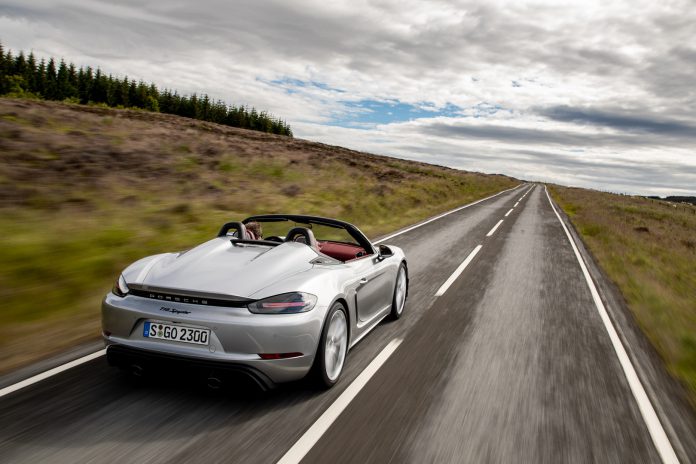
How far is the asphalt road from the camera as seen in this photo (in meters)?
3.16

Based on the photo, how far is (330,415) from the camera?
3.66 meters

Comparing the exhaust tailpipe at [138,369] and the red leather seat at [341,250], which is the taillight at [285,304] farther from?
the red leather seat at [341,250]

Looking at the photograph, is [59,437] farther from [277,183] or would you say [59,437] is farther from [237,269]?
[277,183]

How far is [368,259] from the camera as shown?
5312mm

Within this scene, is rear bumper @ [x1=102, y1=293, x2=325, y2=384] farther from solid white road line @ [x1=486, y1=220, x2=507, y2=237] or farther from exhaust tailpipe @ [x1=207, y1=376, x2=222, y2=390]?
solid white road line @ [x1=486, y1=220, x2=507, y2=237]

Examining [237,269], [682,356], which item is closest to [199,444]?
[237,269]

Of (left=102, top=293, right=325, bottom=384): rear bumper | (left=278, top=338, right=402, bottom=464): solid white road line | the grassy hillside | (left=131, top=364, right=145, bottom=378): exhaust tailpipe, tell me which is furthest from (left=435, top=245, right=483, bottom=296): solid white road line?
(left=131, top=364, right=145, bottom=378): exhaust tailpipe

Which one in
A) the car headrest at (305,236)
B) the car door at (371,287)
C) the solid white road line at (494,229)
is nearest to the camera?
the car headrest at (305,236)

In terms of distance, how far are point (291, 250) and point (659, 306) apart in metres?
7.20

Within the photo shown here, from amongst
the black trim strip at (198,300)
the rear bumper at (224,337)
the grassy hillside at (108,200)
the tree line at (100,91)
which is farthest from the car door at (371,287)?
the tree line at (100,91)

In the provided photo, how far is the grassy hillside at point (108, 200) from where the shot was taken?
652cm

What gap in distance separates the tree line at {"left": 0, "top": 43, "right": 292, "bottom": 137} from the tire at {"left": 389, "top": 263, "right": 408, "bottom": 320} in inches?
3693

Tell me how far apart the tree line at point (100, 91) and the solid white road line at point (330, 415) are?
313 ft

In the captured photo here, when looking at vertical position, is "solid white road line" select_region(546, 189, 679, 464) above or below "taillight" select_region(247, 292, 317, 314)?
below
